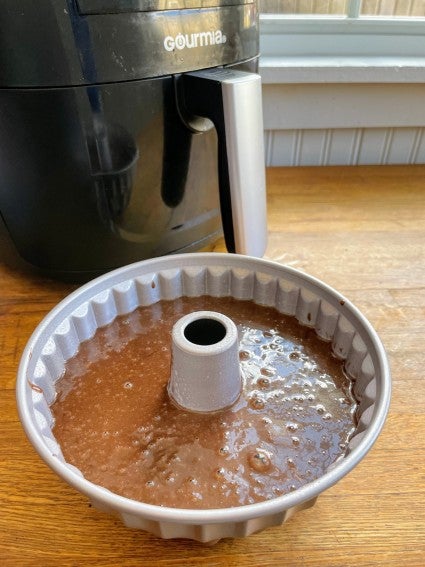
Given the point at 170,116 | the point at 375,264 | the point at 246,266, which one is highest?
the point at 170,116

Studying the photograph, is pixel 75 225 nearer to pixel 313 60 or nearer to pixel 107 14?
pixel 107 14

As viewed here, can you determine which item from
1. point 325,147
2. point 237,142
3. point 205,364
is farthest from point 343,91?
point 205,364

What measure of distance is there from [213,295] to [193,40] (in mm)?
223

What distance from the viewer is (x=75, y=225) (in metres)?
0.46

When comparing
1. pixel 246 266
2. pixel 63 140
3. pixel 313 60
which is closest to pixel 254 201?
pixel 246 266

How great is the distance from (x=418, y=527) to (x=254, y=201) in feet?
0.96

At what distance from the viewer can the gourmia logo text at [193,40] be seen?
0.41 metres

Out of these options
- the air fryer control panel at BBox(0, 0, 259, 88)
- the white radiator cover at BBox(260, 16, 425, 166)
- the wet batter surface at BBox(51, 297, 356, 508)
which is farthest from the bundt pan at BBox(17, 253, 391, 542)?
the white radiator cover at BBox(260, 16, 425, 166)

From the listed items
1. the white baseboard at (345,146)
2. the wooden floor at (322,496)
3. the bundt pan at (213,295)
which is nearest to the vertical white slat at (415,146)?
the white baseboard at (345,146)

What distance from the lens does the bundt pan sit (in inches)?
9.7

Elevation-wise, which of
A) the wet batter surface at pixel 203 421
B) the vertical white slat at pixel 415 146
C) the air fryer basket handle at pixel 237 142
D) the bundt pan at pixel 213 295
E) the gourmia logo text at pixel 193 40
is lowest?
the vertical white slat at pixel 415 146

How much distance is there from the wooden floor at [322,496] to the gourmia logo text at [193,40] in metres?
0.26

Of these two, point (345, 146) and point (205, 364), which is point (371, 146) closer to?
point (345, 146)

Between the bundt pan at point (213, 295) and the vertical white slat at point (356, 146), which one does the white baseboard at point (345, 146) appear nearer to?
the vertical white slat at point (356, 146)
